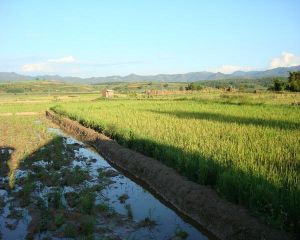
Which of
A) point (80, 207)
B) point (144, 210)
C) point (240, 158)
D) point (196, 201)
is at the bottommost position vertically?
point (144, 210)

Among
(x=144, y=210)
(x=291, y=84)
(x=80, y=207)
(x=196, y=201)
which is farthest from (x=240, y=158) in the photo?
(x=291, y=84)

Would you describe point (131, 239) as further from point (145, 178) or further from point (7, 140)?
point (7, 140)

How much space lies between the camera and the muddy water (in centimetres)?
562

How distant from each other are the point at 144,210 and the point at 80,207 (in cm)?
116

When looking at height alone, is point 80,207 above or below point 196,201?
below

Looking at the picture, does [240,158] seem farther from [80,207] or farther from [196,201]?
[80,207]

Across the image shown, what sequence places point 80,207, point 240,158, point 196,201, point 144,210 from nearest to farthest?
point 196,201, point 80,207, point 144,210, point 240,158

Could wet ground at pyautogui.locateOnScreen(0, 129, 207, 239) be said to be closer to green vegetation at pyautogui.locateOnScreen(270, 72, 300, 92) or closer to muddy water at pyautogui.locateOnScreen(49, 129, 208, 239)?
muddy water at pyautogui.locateOnScreen(49, 129, 208, 239)

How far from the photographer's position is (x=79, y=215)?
616cm

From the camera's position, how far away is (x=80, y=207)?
6.60m

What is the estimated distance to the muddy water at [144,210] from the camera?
18.4 ft

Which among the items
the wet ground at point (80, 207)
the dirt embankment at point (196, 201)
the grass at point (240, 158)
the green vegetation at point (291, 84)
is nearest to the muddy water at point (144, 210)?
the wet ground at point (80, 207)

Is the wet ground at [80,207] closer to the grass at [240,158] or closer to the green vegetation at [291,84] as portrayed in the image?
the grass at [240,158]

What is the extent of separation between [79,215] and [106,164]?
475 cm
